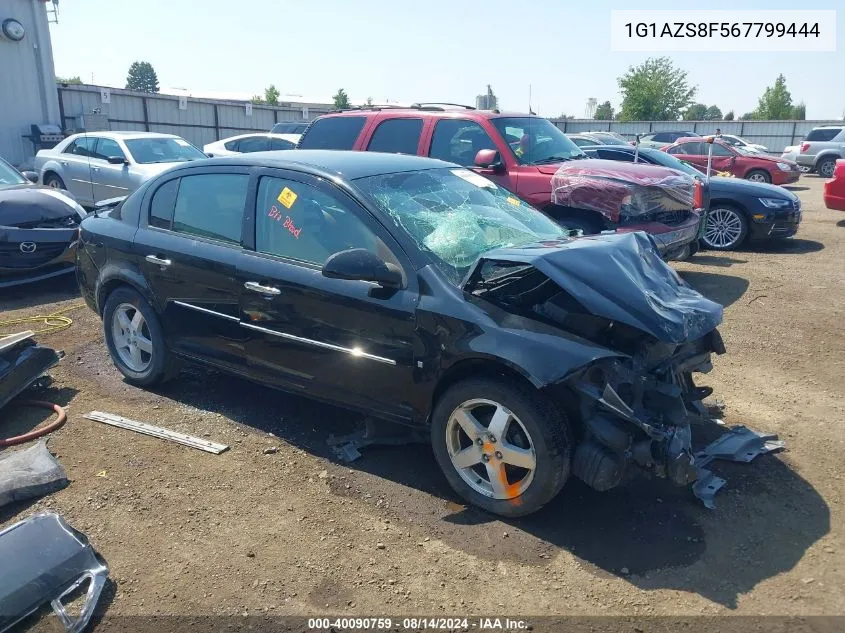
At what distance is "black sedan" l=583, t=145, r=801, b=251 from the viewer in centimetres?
980

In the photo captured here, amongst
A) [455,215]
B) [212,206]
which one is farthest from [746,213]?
[212,206]

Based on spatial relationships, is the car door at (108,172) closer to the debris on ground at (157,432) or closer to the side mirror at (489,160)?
the side mirror at (489,160)

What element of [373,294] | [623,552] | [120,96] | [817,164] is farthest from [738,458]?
[817,164]

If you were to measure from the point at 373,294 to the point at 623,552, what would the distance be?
178cm

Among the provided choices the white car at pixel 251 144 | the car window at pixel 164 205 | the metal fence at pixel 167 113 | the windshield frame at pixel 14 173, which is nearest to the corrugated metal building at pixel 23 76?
the metal fence at pixel 167 113

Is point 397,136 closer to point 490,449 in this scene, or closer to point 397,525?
point 490,449

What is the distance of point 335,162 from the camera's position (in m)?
4.35

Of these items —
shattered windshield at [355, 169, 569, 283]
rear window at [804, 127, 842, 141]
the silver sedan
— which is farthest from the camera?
rear window at [804, 127, 842, 141]

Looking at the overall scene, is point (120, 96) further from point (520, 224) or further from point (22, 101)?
point (520, 224)

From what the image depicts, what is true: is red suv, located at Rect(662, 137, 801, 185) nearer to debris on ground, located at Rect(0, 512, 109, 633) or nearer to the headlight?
the headlight

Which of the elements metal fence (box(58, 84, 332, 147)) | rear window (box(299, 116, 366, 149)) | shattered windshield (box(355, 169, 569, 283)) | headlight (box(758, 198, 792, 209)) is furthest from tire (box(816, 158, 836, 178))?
shattered windshield (box(355, 169, 569, 283))

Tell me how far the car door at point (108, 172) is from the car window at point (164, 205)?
730 centimetres

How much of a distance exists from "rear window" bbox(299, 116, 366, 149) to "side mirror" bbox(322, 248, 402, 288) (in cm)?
466

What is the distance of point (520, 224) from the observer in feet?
14.3
